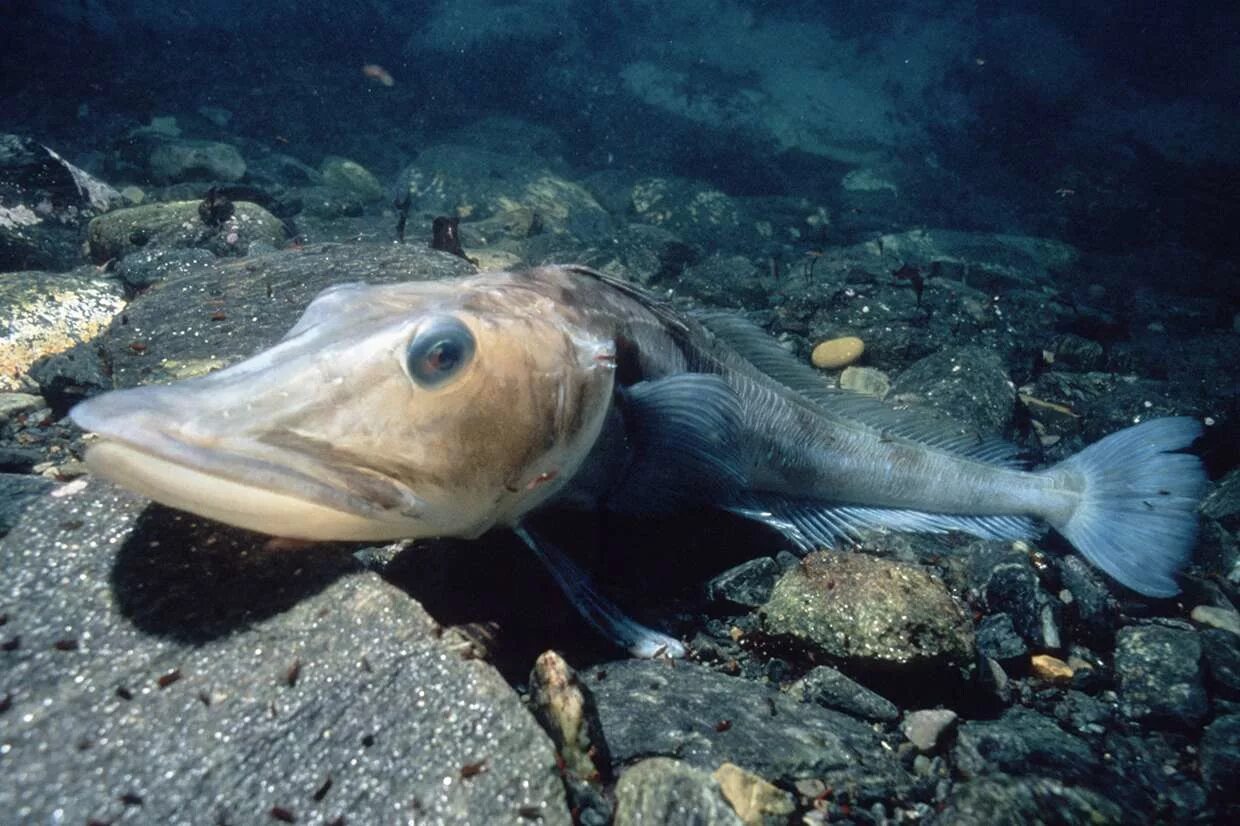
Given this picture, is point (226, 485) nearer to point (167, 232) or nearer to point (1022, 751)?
point (1022, 751)

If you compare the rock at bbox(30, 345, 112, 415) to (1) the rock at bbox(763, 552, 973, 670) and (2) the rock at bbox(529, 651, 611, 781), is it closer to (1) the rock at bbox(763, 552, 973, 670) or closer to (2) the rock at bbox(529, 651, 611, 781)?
(2) the rock at bbox(529, 651, 611, 781)

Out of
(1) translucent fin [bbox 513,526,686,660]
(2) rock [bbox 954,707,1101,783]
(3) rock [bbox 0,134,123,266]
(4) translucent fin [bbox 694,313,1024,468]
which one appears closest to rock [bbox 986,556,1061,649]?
(2) rock [bbox 954,707,1101,783]

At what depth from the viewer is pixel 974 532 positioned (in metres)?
4.26

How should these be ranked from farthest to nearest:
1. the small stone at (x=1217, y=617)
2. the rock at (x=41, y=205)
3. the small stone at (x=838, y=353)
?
the rock at (x=41, y=205) < the small stone at (x=838, y=353) < the small stone at (x=1217, y=617)

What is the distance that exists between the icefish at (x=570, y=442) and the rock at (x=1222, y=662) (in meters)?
0.33

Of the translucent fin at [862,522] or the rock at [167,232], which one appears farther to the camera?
the rock at [167,232]

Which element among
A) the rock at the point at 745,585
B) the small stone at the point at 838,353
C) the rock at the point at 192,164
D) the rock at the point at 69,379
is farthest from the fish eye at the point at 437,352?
the rock at the point at 192,164

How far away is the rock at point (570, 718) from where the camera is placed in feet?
7.16

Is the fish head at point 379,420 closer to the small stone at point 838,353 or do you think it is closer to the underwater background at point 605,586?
the underwater background at point 605,586

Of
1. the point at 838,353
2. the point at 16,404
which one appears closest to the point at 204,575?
the point at 16,404

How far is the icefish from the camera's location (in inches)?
72.5

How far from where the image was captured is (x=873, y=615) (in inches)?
116

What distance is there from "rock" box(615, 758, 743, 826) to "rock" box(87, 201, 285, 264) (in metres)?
7.13

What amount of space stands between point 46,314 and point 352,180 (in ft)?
36.8
